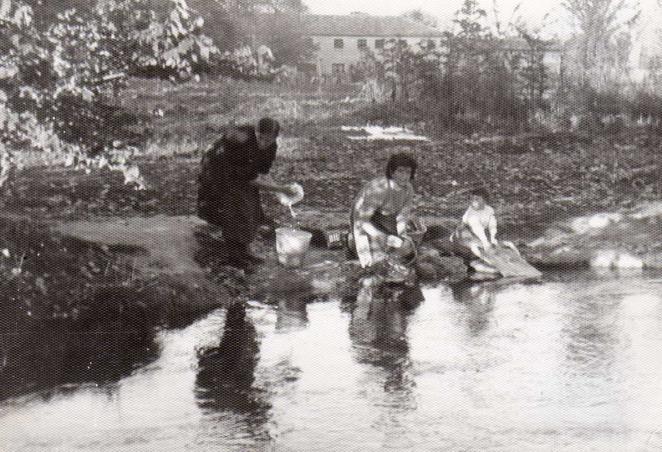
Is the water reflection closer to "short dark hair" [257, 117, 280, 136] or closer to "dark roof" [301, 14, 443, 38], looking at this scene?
"short dark hair" [257, 117, 280, 136]

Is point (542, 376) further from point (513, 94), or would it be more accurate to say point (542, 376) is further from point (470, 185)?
point (513, 94)

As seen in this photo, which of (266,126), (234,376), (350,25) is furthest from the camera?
(350,25)

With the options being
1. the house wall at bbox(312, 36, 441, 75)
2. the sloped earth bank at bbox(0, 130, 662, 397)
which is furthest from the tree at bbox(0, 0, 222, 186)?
the house wall at bbox(312, 36, 441, 75)

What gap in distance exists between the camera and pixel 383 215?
24.7 feet

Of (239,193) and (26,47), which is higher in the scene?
(26,47)

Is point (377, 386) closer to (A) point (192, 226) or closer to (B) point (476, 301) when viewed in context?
(B) point (476, 301)

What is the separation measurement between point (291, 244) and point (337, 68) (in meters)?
5.39

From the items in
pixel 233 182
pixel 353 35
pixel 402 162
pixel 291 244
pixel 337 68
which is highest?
pixel 353 35

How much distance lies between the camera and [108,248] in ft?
23.1

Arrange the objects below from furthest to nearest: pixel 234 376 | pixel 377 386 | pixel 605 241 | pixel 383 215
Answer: pixel 605 241 → pixel 383 215 → pixel 234 376 → pixel 377 386

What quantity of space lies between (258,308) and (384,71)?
7.03 meters

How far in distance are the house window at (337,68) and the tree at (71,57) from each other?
229 inches

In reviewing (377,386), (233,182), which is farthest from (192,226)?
(377,386)

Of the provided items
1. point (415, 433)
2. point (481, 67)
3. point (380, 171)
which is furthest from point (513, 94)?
point (415, 433)
